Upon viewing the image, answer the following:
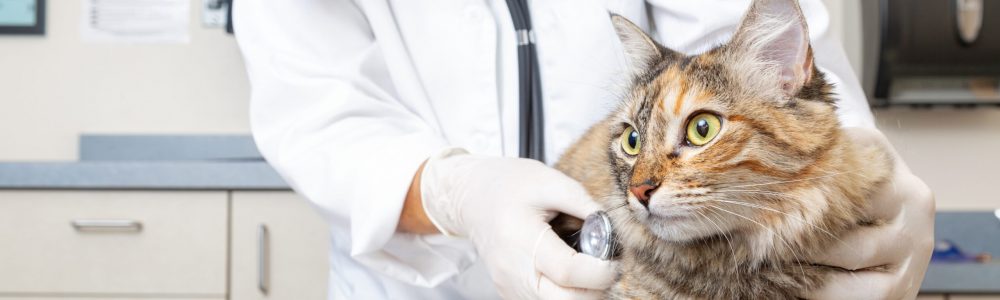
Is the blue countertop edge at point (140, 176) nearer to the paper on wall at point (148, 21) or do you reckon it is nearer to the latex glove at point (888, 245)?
the paper on wall at point (148, 21)

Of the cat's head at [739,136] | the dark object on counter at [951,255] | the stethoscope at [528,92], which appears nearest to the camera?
the cat's head at [739,136]

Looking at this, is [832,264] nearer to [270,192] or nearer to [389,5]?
[389,5]

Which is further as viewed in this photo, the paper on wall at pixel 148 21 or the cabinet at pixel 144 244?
the paper on wall at pixel 148 21

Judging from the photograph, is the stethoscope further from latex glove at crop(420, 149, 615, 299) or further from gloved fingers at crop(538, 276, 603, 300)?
gloved fingers at crop(538, 276, 603, 300)

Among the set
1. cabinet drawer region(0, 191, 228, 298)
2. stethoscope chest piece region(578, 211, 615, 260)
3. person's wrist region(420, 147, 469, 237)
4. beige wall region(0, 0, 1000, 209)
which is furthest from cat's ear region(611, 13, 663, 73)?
→ beige wall region(0, 0, 1000, 209)

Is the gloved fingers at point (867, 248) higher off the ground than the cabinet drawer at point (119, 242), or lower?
higher

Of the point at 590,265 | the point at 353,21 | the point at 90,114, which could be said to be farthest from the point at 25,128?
the point at 590,265

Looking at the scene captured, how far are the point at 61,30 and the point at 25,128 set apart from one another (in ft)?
1.09

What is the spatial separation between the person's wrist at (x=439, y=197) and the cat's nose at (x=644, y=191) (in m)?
0.35

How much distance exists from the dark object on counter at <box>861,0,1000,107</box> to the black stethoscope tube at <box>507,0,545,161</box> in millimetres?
1408

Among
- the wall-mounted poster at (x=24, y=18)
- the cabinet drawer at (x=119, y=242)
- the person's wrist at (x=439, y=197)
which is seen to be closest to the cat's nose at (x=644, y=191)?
the person's wrist at (x=439, y=197)

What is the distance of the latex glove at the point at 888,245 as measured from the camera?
685 mm

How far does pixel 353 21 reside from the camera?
4.06 ft

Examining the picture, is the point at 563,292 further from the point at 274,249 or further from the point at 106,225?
the point at 106,225
